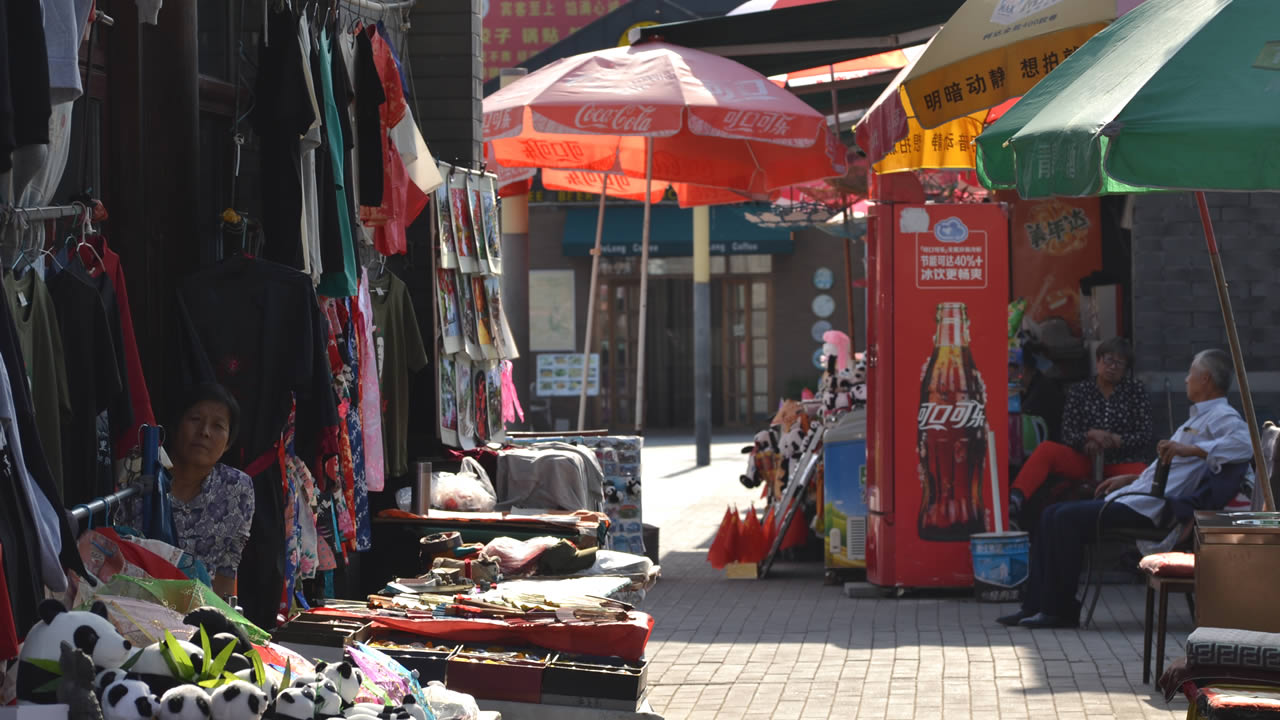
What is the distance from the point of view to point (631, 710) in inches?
224

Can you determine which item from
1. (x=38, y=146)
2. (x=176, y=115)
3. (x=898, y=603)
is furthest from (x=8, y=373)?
(x=898, y=603)

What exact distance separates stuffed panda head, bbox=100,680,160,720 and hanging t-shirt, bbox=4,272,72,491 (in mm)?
1029

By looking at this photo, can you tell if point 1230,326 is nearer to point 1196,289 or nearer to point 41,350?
point 41,350

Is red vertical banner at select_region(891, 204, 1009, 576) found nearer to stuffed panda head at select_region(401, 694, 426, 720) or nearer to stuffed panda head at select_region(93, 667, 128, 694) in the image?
stuffed panda head at select_region(401, 694, 426, 720)

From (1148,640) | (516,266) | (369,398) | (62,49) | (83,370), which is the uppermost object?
(516,266)

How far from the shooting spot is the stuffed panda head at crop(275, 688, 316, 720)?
4125 millimetres

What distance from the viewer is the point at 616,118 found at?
420 inches

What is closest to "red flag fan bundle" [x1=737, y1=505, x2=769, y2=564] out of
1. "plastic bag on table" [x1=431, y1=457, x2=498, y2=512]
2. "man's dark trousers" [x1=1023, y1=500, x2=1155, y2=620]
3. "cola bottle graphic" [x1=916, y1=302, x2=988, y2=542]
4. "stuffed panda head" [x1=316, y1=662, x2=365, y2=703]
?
"cola bottle graphic" [x1=916, y1=302, x2=988, y2=542]

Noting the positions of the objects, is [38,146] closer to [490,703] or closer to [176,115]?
[176,115]

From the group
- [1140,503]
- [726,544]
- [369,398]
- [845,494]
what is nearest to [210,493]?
[369,398]

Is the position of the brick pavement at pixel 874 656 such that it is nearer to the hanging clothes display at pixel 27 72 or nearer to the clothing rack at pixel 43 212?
the clothing rack at pixel 43 212

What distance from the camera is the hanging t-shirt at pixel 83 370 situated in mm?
4875

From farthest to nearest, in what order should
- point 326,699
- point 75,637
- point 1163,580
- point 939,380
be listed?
point 939,380
point 1163,580
point 326,699
point 75,637

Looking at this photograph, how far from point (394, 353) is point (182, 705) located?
173 inches
